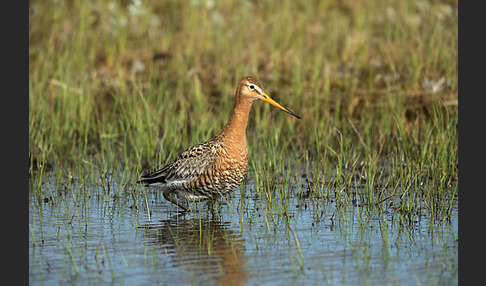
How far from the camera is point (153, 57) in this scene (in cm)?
1384

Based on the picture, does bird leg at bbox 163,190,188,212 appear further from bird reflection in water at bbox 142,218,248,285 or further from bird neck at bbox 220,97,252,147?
bird neck at bbox 220,97,252,147

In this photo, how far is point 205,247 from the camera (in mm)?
6980

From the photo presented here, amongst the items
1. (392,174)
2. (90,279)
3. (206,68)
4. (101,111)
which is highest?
(206,68)

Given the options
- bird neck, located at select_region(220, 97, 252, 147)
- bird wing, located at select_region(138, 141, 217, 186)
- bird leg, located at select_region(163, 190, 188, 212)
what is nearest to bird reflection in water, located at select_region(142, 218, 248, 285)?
bird leg, located at select_region(163, 190, 188, 212)

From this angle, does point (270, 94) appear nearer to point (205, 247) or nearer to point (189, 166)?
point (189, 166)

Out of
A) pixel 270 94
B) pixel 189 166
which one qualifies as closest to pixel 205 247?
pixel 189 166

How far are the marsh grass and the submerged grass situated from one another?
34 millimetres

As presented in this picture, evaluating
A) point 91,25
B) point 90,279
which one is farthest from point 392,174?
point 91,25

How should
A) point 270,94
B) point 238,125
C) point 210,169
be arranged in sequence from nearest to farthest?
point 210,169, point 238,125, point 270,94

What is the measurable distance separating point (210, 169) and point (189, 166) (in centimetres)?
25

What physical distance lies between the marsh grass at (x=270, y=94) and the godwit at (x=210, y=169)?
0.29 metres

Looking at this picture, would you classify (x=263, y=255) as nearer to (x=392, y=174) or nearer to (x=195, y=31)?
(x=392, y=174)

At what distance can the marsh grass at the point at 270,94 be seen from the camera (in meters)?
8.52

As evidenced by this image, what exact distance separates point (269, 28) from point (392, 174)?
6615mm
